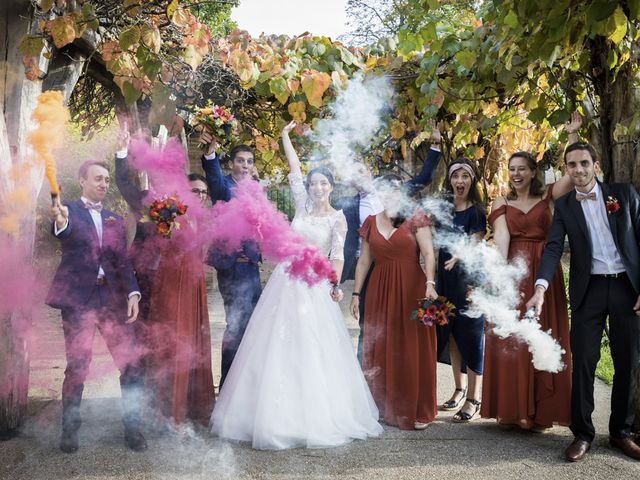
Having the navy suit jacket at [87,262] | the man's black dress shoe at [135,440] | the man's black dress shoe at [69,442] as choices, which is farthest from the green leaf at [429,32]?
the man's black dress shoe at [69,442]

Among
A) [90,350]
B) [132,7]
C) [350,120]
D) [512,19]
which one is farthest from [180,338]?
[512,19]

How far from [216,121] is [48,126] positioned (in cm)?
138

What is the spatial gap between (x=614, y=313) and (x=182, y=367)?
327cm

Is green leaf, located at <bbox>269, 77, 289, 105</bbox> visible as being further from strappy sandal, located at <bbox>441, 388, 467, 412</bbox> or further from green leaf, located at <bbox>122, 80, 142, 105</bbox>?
strappy sandal, located at <bbox>441, 388, 467, 412</bbox>

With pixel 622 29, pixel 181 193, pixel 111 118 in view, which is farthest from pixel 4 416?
pixel 622 29

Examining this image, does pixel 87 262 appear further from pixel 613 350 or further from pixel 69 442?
pixel 613 350

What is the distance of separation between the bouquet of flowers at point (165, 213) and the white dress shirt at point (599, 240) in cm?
274

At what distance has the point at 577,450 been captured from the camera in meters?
4.23

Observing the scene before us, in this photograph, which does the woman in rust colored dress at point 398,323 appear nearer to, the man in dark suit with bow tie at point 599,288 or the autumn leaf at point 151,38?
the man in dark suit with bow tie at point 599,288

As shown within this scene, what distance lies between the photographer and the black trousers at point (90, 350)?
4.21m

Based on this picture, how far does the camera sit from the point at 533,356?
178 inches

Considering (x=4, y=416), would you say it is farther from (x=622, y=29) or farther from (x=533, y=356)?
(x=622, y=29)

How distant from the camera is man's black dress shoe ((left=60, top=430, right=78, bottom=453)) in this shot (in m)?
4.20

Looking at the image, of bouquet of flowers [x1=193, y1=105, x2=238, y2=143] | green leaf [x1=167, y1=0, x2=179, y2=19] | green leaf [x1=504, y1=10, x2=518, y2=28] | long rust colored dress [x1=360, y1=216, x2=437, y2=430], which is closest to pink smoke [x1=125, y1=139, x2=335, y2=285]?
bouquet of flowers [x1=193, y1=105, x2=238, y2=143]
